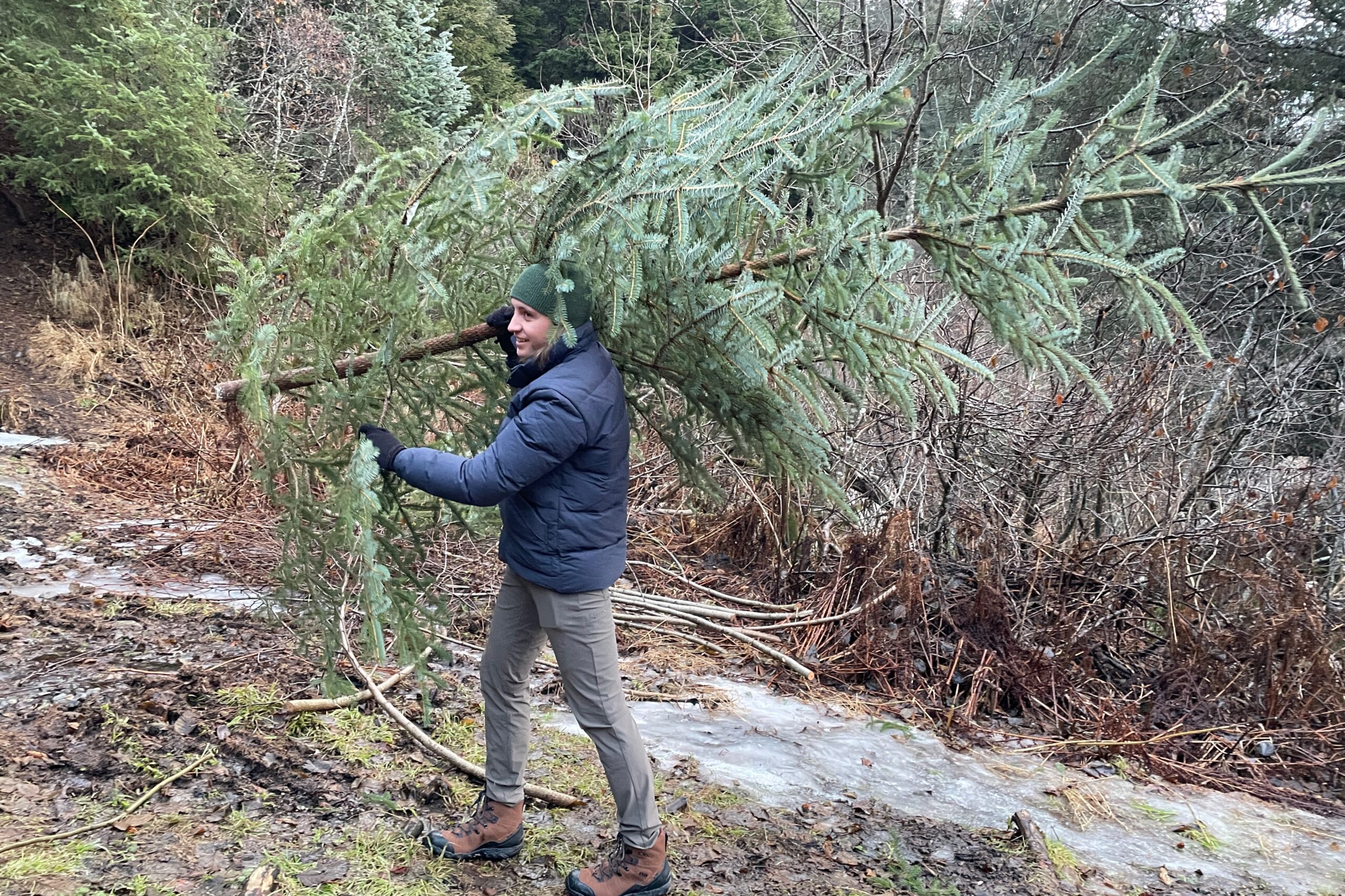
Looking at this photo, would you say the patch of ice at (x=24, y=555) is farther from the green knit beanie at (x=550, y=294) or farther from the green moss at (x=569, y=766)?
the green knit beanie at (x=550, y=294)

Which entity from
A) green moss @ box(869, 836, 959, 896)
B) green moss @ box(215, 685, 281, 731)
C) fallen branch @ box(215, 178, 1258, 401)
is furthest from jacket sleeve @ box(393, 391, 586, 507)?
green moss @ box(869, 836, 959, 896)

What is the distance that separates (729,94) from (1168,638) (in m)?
4.29

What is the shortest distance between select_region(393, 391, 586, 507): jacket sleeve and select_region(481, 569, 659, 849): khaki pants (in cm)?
42

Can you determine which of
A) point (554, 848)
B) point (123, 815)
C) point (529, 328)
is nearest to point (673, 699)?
point (554, 848)

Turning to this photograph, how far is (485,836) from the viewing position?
3133 millimetres

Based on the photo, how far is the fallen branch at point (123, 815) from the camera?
2793mm

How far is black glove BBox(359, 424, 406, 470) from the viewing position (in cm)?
274

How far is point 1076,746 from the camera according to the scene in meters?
4.73

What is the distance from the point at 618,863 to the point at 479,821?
56 cm

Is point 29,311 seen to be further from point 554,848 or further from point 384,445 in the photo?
point 554,848

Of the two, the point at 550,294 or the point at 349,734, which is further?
the point at 349,734

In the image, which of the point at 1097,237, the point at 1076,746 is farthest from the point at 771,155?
the point at 1076,746

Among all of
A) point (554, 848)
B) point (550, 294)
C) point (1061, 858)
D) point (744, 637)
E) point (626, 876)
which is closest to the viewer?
A: point (550, 294)

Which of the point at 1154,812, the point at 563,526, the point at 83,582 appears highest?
the point at 563,526
